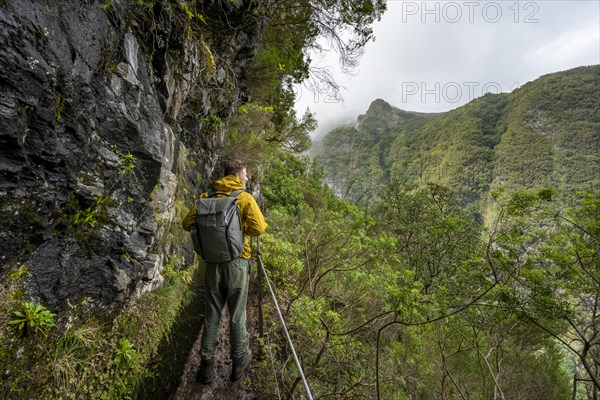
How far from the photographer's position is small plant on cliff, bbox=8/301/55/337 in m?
2.01

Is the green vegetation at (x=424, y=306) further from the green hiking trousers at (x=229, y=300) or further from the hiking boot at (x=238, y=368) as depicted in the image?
the green hiking trousers at (x=229, y=300)

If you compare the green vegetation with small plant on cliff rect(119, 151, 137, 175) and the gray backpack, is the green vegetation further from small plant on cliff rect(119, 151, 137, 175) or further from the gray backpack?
small plant on cliff rect(119, 151, 137, 175)

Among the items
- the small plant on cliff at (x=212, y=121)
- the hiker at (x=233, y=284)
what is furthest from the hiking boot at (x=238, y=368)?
the small plant on cliff at (x=212, y=121)

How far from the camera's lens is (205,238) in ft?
8.75

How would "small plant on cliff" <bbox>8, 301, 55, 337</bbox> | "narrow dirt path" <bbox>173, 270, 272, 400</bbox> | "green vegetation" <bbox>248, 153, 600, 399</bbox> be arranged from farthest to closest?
"green vegetation" <bbox>248, 153, 600, 399</bbox>
"narrow dirt path" <bbox>173, 270, 272, 400</bbox>
"small plant on cliff" <bbox>8, 301, 55, 337</bbox>

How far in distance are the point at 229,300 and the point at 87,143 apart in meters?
2.15

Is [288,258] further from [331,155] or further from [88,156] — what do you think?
[331,155]

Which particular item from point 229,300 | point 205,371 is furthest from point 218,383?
point 229,300

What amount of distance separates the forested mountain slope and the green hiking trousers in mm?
34171

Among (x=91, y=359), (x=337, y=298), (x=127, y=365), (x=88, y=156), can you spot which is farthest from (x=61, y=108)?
(x=337, y=298)

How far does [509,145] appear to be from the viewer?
56406 mm

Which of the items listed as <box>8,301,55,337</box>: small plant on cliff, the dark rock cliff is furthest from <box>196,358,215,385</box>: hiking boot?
<box>8,301,55,337</box>: small plant on cliff

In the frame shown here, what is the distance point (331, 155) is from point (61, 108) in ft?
320

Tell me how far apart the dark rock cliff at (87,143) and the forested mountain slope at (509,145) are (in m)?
33.6
